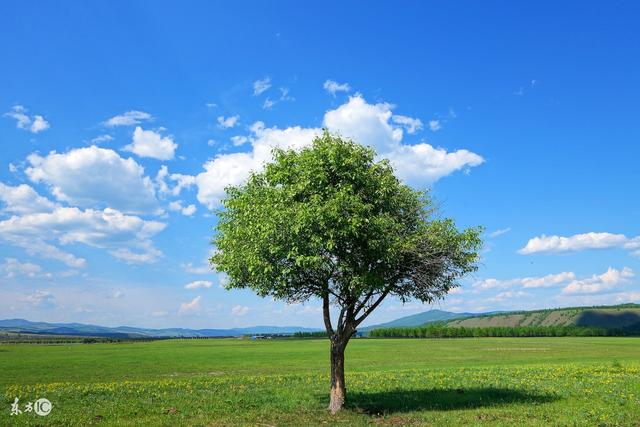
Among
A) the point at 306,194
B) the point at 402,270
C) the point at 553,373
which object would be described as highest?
the point at 306,194

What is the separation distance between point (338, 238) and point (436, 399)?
13355mm

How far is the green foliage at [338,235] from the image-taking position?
25.3 m

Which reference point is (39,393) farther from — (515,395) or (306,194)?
(515,395)

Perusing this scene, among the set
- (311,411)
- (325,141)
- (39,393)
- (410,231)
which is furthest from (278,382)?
(325,141)

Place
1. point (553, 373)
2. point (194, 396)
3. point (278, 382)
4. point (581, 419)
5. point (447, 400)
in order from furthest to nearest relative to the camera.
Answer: point (553, 373) → point (278, 382) → point (194, 396) → point (447, 400) → point (581, 419)

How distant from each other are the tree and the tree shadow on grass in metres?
2.88

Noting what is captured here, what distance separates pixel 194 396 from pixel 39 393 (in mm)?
10543

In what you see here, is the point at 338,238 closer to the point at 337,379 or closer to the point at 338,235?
the point at 338,235

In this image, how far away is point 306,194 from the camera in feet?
89.8

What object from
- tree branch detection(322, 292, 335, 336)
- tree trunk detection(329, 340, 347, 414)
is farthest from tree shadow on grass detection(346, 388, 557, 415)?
tree branch detection(322, 292, 335, 336)

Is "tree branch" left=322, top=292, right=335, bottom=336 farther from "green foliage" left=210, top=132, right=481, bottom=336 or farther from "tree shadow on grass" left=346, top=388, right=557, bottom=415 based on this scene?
"tree shadow on grass" left=346, top=388, right=557, bottom=415

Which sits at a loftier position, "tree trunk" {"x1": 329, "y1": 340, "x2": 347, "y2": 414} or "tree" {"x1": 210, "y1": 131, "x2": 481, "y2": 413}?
"tree" {"x1": 210, "y1": 131, "x2": 481, "y2": 413}

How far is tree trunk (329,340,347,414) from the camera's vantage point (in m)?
27.7

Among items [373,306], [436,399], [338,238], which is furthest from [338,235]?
[436,399]
